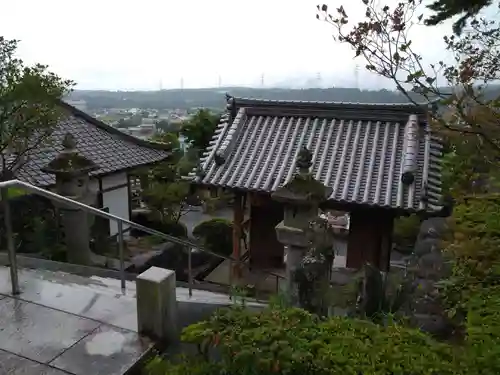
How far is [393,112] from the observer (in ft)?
29.1

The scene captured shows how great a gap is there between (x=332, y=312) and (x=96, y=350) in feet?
8.23

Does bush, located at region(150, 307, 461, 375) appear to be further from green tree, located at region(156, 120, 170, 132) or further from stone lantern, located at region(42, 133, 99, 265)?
green tree, located at region(156, 120, 170, 132)

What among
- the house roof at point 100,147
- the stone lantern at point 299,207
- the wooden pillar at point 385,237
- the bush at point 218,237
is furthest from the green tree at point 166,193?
the stone lantern at point 299,207

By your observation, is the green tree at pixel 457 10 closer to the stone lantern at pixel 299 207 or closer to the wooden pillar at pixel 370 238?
the stone lantern at pixel 299 207

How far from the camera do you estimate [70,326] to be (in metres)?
3.29

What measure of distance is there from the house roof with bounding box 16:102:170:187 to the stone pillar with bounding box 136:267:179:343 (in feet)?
24.7

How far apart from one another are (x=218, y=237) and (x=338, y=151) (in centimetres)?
501

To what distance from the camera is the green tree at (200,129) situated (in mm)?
18422

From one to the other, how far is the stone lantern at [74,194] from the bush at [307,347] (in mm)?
4785

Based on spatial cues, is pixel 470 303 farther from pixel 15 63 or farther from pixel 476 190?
pixel 15 63

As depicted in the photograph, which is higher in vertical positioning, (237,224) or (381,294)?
(381,294)

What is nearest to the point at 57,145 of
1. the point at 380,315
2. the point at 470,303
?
the point at 380,315

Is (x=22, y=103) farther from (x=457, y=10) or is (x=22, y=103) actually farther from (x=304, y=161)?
(x=457, y=10)

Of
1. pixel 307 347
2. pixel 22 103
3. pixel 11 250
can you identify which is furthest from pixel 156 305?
pixel 22 103
